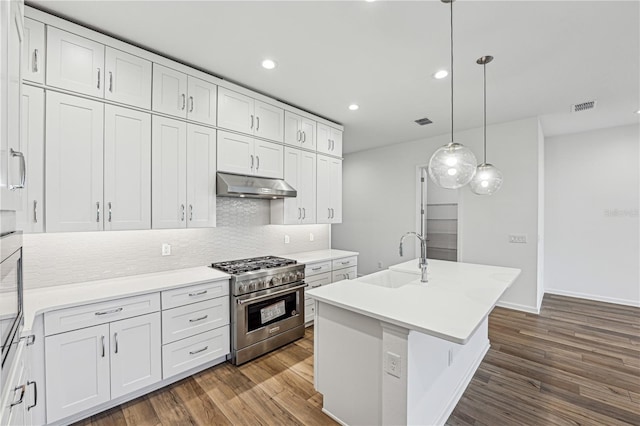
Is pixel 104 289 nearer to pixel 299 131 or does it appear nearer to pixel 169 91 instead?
pixel 169 91

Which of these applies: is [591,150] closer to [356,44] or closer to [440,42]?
[440,42]

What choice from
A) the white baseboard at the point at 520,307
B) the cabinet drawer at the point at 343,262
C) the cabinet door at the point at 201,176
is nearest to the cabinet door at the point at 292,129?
the cabinet door at the point at 201,176

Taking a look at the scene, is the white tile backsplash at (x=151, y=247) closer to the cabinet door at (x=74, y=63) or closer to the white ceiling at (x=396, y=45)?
the cabinet door at (x=74, y=63)

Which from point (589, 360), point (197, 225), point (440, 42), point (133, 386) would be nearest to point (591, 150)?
point (589, 360)

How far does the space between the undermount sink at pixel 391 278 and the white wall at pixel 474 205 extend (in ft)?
8.15

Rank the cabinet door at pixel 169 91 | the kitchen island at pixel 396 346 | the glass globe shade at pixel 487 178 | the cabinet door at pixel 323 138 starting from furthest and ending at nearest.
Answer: the cabinet door at pixel 323 138
the glass globe shade at pixel 487 178
the cabinet door at pixel 169 91
the kitchen island at pixel 396 346

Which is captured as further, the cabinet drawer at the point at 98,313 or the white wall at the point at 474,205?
the white wall at the point at 474,205

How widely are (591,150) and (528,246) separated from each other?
2221mm

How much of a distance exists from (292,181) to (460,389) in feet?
9.15

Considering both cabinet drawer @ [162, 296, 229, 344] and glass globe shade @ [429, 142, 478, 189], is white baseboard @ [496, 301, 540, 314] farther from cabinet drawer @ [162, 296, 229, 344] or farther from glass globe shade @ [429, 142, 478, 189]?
cabinet drawer @ [162, 296, 229, 344]

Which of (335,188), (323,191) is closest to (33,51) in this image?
(323,191)

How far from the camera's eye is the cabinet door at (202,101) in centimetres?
273

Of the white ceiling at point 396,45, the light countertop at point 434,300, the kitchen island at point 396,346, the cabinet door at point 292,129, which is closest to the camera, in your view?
the light countertop at point 434,300

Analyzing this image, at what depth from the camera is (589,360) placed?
9.38 feet
